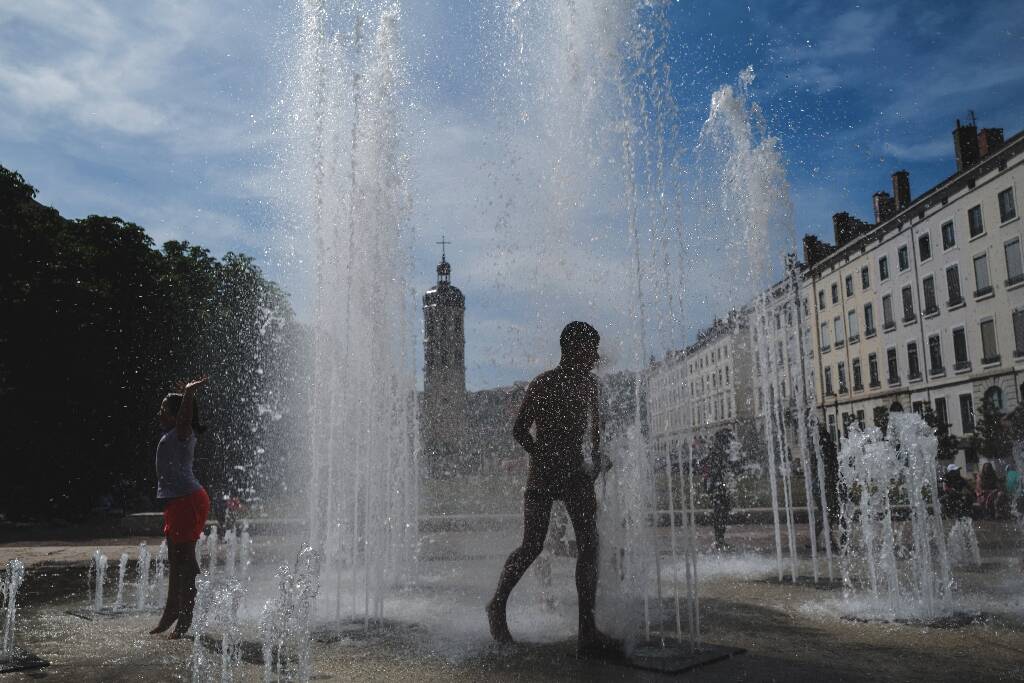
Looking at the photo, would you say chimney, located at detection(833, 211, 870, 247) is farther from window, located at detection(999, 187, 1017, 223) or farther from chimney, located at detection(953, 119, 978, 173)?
window, located at detection(999, 187, 1017, 223)

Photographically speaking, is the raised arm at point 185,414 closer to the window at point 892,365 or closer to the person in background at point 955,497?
the person in background at point 955,497

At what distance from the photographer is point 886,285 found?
47250mm

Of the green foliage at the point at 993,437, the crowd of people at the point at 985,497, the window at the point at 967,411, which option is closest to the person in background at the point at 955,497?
the crowd of people at the point at 985,497

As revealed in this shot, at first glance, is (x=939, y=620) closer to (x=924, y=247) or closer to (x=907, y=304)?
(x=924, y=247)

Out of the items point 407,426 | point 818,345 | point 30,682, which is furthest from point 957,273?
point 30,682

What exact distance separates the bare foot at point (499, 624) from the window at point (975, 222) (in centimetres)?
4051

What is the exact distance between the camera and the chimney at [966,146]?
38.8 meters

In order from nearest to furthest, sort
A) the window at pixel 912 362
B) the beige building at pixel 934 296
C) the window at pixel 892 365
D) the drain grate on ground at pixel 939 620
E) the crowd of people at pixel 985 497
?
the drain grate on ground at pixel 939 620 < the crowd of people at pixel 985 497 < the beige building at pixel 934 296 < the window at pixel 912 362 < the window at pixel 892 365

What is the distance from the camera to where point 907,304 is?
1767 inches

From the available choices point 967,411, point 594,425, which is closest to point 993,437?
point 967,411

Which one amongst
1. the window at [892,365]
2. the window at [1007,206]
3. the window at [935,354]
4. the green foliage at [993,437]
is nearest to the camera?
the green foliage at [993,437]

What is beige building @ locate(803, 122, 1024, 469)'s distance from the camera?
116 ft

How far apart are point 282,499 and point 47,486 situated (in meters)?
13.4

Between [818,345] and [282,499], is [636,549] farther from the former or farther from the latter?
[818,345]
